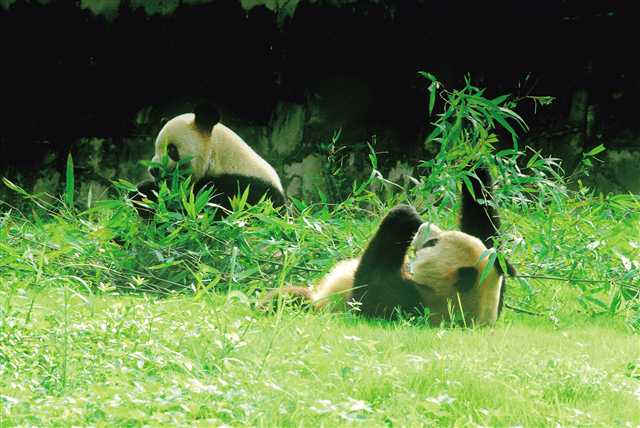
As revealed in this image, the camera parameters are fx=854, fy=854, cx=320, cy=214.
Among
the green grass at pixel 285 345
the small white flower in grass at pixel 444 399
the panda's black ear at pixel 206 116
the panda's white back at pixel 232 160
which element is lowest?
the green grass at pixel 285 345

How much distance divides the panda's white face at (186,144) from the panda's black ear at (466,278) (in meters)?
2.40

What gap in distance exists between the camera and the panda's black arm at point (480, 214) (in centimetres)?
394

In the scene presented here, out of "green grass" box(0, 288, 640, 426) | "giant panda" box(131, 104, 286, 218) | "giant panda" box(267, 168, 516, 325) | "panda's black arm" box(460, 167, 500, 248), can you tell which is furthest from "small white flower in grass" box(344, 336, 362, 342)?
"giant panda" box(131, 104, 286, 218)

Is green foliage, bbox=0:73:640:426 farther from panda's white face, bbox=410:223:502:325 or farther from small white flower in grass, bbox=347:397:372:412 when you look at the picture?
panda's white face, bbox=410:223:502:325

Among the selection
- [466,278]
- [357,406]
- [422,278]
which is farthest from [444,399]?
[422,278]

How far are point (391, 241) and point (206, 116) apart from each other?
225 centimetres

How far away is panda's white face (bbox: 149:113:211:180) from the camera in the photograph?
5387 mm

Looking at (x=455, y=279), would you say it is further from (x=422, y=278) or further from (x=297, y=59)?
(x=297, y=59)

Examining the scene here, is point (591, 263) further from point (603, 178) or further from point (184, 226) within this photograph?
point (603, 178)

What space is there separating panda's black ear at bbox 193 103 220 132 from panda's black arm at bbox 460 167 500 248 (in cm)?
200

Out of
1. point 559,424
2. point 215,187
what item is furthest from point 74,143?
point 559,424

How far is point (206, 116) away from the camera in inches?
213

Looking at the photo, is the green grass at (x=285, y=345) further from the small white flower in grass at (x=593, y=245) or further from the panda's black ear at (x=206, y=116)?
the panda's black ear at (x=206, y=116)

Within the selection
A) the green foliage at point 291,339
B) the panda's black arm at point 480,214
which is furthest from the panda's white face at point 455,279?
the panda's black arm at point 480,214
